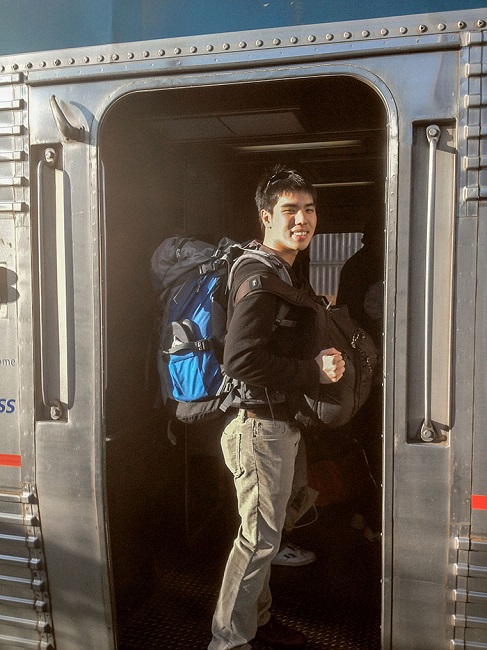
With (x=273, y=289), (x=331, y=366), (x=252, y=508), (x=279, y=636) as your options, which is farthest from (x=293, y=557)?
(x=273, y=289)

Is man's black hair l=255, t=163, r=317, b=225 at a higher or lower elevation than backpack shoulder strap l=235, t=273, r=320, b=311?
higher

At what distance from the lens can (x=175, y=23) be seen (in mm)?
2107

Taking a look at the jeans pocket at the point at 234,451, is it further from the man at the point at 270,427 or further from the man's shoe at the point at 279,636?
the man's shoe at the point at 279,636

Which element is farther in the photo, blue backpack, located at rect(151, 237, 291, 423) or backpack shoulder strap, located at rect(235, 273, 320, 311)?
blue backpack, located at rect(151, 237, 291, 423)

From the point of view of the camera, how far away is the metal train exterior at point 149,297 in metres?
1.89

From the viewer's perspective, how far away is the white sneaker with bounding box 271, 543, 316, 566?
3303 millimetres

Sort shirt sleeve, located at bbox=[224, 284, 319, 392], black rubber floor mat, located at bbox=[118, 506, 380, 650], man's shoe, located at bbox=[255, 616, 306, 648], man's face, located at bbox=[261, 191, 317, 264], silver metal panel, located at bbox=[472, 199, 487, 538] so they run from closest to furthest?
silver metal panel, located at bbox=[472, 199, 487, 538] < shirt sleeve, located at bbox=[224, 284, 319, 392] < man's face, located at bbox=[261, 191, 317, 264] < man's shoe, located at bbox=[255, 616, 306, 648] < black rubber floor mat, located at bbox=[118, 506, 380, 650]

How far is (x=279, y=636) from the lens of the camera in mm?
2502

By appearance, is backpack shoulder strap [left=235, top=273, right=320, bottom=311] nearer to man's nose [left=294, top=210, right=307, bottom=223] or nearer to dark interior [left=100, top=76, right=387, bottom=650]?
man's nose [left=294, top=210, right=307, bottom=223]

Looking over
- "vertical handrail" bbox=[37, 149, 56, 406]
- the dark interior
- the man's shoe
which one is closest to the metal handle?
"vertical handrail" bbox=[37, 149, 56, 406]

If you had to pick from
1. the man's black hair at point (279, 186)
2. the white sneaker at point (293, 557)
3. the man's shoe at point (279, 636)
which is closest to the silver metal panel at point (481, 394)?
the man's black hair at point (279, 186)

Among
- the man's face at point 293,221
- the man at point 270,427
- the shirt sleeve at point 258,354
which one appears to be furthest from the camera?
the man's face at point 293,221

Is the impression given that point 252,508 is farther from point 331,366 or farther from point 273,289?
point 273,289

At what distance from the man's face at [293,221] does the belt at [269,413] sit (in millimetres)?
601
